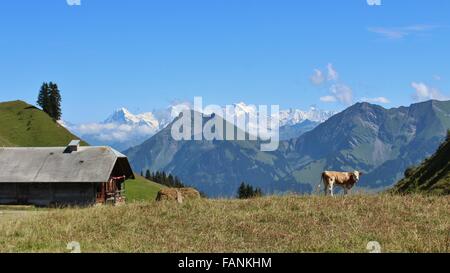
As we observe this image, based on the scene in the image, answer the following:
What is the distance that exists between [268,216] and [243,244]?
4206 mm

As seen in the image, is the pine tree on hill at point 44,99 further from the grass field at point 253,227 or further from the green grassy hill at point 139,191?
the grass field at point 253,227

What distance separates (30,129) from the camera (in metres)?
154

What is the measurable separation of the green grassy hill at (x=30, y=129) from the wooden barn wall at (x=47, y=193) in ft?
274

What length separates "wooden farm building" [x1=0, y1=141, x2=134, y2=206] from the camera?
5906 centimetres

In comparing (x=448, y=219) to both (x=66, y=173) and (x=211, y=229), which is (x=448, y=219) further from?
(x=66, y=173)

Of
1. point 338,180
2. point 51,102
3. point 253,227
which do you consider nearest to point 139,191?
point 51,102

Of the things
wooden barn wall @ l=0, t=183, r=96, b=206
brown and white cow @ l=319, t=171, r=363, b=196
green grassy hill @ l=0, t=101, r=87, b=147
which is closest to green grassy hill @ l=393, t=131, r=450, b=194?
brown and white cow @ l=319, t=171, r=363, b=196

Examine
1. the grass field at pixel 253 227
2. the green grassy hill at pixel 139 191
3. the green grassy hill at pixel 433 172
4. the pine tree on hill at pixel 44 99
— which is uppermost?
the pine tree on hill at pixel 44 99

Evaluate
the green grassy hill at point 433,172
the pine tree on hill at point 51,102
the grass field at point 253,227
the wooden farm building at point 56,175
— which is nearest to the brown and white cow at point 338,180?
the grass field at point 253,227

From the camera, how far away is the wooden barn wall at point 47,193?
60.2 meters

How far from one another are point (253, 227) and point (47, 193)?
48.6 meters
